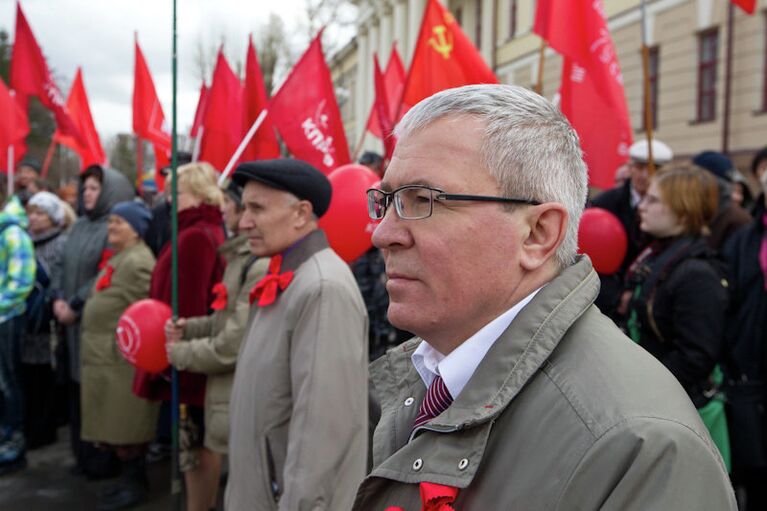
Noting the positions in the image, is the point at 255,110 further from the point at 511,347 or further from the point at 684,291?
the point at 511,347

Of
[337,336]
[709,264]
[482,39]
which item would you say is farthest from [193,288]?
[482,39]

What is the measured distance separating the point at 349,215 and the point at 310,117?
5.74ft

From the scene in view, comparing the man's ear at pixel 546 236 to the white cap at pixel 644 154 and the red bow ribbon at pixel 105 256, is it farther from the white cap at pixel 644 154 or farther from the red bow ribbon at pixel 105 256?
the white cap at pixel 644 154

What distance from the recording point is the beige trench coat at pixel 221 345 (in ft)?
11.1

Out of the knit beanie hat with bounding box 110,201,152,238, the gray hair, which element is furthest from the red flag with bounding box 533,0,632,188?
the gray hair

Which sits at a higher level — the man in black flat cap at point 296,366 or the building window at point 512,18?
the building window at point 512,18

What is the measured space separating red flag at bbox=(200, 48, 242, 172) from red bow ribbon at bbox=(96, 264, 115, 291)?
246 cm

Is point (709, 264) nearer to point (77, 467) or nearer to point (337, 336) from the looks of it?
point (337, 336)

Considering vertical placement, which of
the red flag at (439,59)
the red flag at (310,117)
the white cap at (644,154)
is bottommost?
the white cap at (644,154)

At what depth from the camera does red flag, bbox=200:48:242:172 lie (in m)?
6.78

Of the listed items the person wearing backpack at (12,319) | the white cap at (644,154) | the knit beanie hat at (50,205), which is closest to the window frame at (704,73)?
the white cap at (644,154)

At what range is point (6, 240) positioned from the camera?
4945 millimetres

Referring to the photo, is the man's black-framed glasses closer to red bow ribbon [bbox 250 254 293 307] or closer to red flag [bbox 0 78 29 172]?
red bow ribbon [bbox 250 254 293 307]

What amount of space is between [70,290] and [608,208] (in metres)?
4.05
